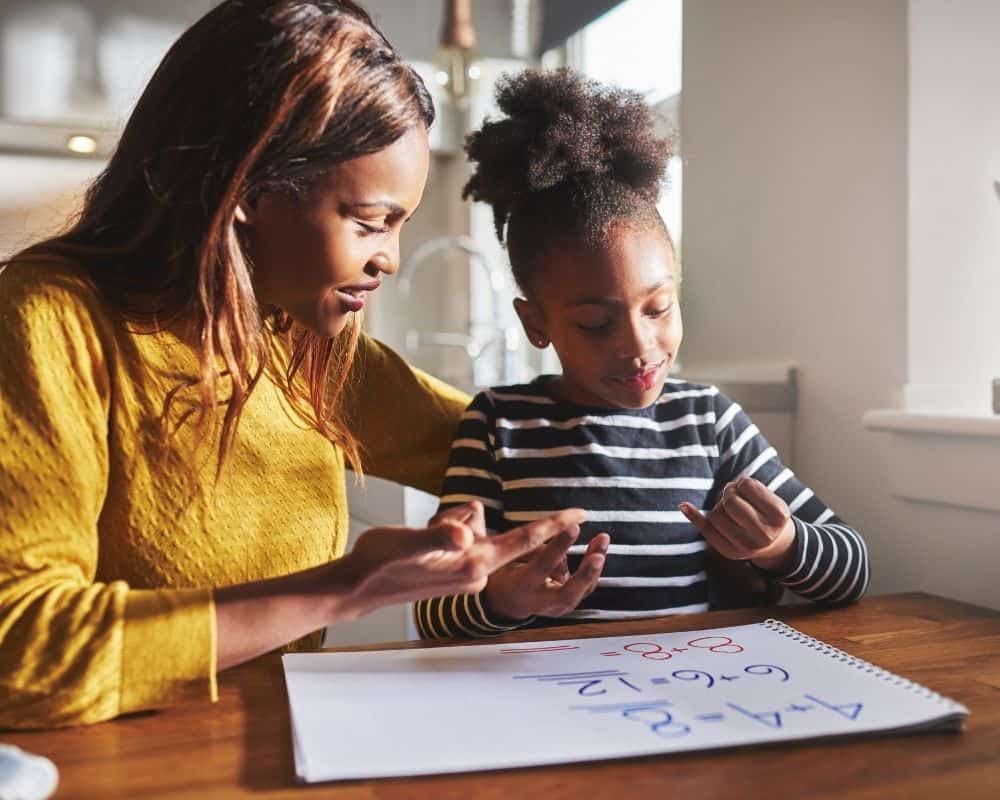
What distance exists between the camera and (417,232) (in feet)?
9.75

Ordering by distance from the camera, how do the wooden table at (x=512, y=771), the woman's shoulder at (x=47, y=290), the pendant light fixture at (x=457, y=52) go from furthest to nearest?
1. the pendant light fixture at (x=457, y=52)
2. the woman's shoulder at (x=47, y=290)
3. the wooden table at (x=512, y=771)

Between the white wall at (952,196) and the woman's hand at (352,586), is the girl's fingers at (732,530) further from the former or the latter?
the white wall at (952,196)

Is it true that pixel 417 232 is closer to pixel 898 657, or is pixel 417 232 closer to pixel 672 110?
pixel 672 110

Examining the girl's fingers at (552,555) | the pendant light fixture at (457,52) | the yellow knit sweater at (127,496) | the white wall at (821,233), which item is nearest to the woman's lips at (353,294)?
the yellow knit sweater at (127,496)

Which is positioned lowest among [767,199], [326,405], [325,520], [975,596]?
[975,596]

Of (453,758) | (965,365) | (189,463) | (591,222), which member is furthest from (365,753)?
(965,365)

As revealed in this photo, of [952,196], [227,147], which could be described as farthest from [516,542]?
[952,196]

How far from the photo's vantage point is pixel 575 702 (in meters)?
0.66

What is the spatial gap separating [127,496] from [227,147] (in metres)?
0.31

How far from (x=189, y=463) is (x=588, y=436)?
42 cm

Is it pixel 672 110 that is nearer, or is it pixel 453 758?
pixel 453 758

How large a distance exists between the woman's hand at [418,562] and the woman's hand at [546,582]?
5.3 inches

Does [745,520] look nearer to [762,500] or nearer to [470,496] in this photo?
[762,500]

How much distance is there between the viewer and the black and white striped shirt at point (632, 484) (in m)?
1.01
